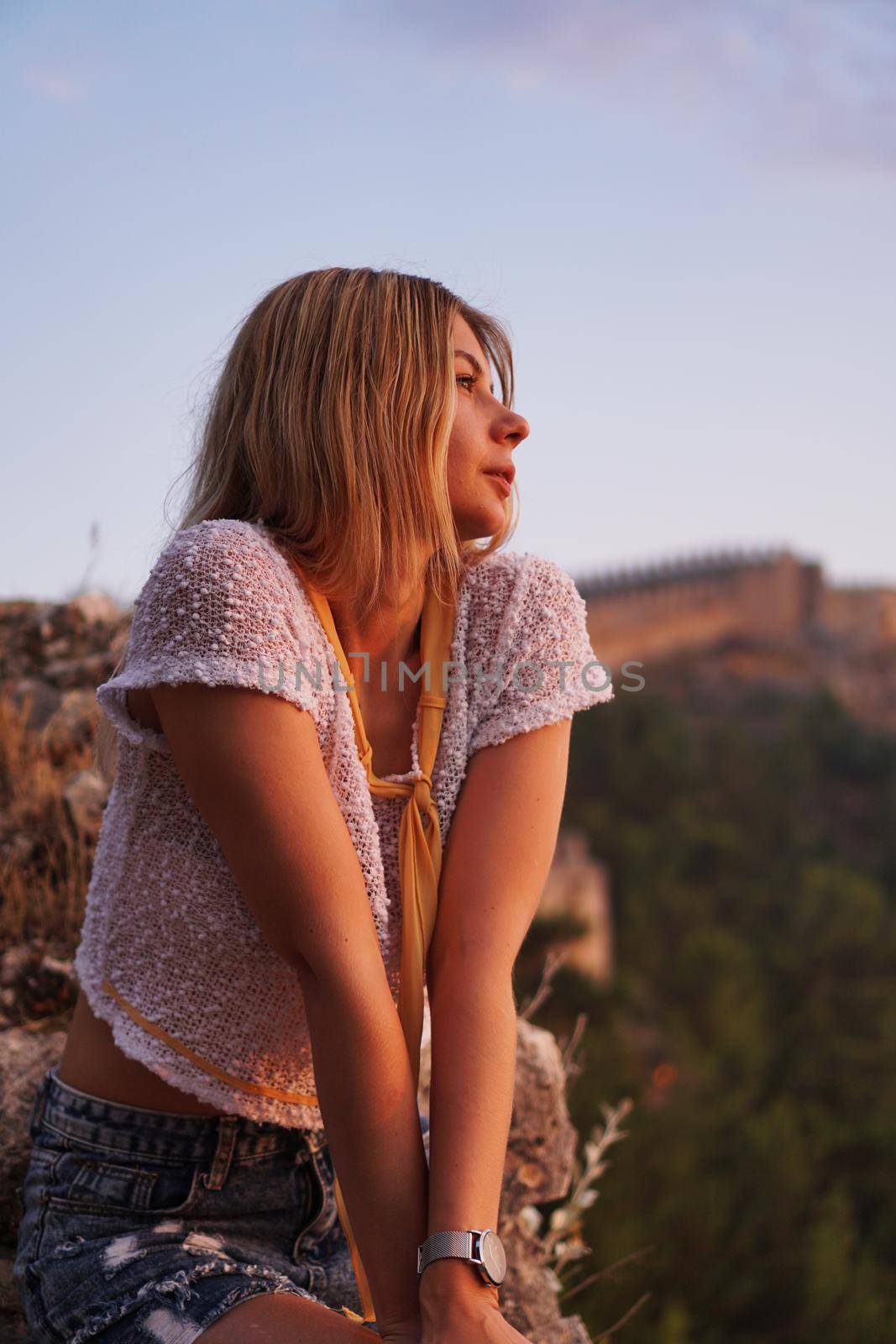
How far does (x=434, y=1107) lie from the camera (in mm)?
1479

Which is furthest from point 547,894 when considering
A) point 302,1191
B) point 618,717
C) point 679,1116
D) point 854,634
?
point 854,634

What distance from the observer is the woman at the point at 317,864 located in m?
1.41

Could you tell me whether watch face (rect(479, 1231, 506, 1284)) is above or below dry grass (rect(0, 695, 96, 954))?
above

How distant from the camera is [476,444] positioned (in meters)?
1.69

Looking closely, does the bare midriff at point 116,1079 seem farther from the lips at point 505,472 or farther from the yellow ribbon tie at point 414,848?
the lips at point 505,472

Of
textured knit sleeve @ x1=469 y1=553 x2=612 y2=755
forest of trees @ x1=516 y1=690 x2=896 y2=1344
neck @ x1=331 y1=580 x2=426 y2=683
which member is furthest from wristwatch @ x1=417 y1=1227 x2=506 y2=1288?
forest of trees @ x1=516 y1=690 x2=896 y2=1344

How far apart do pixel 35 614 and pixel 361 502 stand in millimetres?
2553

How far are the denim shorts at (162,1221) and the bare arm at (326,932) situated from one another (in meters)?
0.12

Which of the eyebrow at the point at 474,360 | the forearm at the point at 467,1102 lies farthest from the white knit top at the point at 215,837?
the eyebrow at the point at 474,360

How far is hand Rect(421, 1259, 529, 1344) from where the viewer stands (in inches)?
52.3

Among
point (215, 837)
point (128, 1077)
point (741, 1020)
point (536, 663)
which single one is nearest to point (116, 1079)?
point (128, 1077)

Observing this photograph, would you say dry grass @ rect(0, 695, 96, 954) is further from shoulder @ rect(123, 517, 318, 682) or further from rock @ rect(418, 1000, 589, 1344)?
shoulder @ rect(123, 517, 318, 682)

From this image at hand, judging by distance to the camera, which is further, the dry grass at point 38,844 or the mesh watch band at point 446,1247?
the dry grass at point 38,844

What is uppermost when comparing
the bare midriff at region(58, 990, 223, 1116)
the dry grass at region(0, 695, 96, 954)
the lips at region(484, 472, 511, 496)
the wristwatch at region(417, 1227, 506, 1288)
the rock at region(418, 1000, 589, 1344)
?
the lips at region(484, 472, 511, 496)
